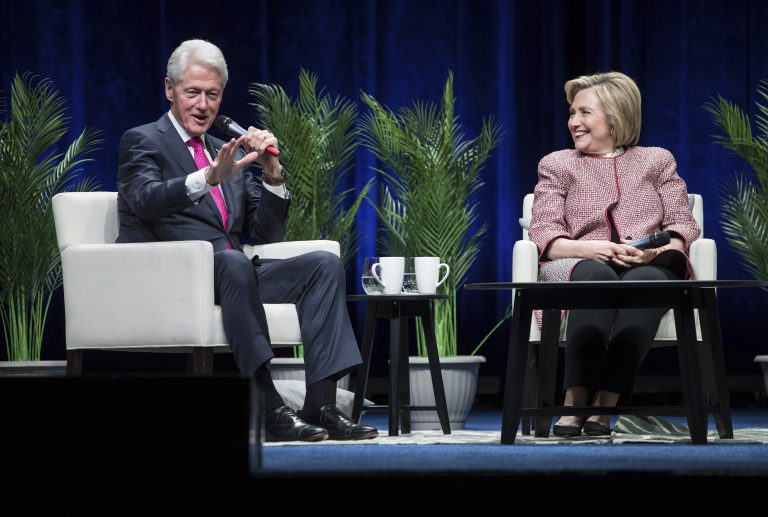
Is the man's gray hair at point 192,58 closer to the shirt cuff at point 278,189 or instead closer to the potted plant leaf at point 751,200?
the shirt cuff at point 278,189

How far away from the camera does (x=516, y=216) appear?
5.72 m

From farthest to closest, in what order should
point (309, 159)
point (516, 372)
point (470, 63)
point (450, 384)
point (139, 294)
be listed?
point (470, 63), point (309, 159), point (450, 384), point (139, 294), point (516, 372)

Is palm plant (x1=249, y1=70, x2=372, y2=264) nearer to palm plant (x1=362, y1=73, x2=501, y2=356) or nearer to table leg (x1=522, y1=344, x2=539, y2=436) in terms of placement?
palm plant (x1=362, y1=73, x2=501, y2=356)

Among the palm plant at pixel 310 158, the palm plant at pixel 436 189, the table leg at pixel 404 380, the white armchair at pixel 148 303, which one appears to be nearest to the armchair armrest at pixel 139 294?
the white armchair at pixel 148 303

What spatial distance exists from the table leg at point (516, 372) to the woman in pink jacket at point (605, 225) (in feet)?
0.99

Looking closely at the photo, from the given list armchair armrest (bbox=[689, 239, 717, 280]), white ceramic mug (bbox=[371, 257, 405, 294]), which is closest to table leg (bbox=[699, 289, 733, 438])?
armchair armrest (bbox=[689, 239, 717, 280])

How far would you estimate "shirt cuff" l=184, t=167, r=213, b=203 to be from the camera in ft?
11.5

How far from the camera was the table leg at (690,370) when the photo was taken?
314cm

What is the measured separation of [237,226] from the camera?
12.6 ft

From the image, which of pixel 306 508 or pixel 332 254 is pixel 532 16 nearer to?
pixel 332 254

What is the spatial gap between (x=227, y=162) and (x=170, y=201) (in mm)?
218

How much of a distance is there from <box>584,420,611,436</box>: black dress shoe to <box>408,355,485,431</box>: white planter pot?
87 centimetres

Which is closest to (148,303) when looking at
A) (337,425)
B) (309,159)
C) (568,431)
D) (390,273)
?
(337,425)

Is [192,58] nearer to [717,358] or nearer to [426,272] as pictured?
[426,272]
